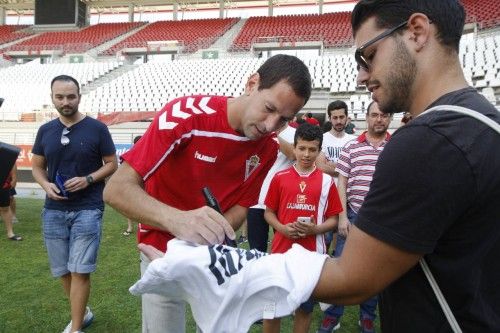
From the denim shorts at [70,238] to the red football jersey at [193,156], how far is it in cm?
134

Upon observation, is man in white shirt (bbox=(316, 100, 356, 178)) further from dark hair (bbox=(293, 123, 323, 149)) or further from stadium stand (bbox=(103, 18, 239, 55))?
stadium stand (bbox=(103, 18, 239, 55))

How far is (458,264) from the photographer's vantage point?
0.90 metres

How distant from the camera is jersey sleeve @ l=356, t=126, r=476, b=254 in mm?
826

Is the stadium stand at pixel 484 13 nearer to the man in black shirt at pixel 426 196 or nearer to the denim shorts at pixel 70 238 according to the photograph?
the denim shorts at pixel 70 238

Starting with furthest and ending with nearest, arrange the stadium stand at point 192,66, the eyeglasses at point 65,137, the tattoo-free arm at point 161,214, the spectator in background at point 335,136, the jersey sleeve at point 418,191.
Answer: the stadium stand at point 192,66 < the spectator in background at point 335,136 < the eyeglasses at point 65,137 < the tattoo-free arm at point 161,214 < the jersey sleeve at point 418,191

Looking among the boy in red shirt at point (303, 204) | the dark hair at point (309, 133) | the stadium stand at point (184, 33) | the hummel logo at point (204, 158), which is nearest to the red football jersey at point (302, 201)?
the boy in red shirt at point (303, 204)

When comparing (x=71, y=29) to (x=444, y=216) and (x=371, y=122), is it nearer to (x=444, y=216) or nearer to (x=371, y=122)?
(x=371, y=122)

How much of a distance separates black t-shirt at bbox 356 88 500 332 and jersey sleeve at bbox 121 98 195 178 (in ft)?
3.33

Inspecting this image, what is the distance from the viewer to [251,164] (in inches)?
83.6

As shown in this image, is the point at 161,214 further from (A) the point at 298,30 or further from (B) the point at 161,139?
(A) the point at 298,30

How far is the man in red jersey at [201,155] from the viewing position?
1.62m

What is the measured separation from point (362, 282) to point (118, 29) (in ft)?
119

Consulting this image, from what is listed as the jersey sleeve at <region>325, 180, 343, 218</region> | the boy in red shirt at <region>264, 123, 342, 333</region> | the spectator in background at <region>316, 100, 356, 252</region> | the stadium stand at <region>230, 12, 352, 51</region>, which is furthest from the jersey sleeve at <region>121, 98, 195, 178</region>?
the stadium stand at <region>230, 12, 352, 51</region>

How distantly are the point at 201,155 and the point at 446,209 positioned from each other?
125 cm
